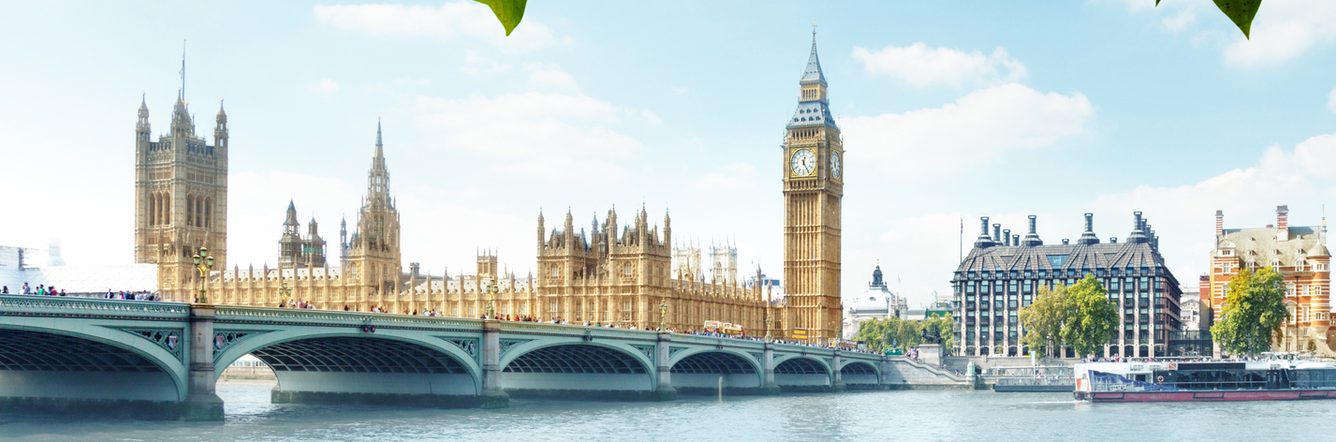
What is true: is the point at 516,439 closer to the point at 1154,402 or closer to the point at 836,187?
the point at 1154,402

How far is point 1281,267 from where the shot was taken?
131875mm

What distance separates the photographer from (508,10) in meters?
2.33

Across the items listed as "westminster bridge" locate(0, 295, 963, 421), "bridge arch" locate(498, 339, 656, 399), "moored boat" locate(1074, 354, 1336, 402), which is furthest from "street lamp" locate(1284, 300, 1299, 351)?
"bridge arch" locate(498, 339, 656, 399)

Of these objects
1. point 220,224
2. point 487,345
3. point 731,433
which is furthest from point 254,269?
point 731,433

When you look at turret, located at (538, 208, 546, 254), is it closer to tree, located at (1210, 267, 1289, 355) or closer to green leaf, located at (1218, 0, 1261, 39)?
tree, located at (1210, 267, 1289, 355)

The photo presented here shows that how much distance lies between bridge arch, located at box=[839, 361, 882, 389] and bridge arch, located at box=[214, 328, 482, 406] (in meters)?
49.9

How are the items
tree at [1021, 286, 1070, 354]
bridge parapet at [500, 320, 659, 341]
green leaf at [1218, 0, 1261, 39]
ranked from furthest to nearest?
tree at [1021, 286, 1070, 354] < bridge parapet at [500, 320, 659, 341] < green leaf at [1218, 0, 1261, 39]

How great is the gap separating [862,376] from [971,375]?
7.89 m

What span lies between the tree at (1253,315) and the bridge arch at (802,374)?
28.3 m

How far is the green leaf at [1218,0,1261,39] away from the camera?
2295 mm

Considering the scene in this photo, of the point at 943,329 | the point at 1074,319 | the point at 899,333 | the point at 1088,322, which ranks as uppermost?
the point at 1074,319

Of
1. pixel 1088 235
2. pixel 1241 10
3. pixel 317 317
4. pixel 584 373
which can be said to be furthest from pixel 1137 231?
pixel 1241 10

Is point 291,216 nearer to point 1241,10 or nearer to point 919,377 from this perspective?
point 919,377

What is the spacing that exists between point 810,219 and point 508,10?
12515 cm
